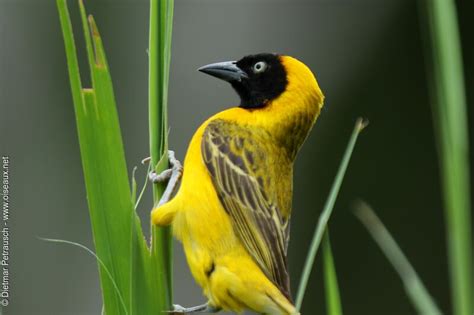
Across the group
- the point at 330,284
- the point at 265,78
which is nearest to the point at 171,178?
the point at 265,78

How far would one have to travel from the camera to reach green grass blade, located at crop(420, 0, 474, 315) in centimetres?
138

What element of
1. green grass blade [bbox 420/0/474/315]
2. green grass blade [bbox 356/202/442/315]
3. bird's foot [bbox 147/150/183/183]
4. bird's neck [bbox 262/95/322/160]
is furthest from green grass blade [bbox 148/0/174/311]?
bird's neck [bbox 262/95/322/160]

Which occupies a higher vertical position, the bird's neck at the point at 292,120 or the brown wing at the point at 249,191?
the bird's neck at the point at 292,120

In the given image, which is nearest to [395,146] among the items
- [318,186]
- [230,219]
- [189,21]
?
[318,186]

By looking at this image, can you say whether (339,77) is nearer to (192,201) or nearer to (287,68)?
(287,68)

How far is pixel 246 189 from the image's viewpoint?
2709mm

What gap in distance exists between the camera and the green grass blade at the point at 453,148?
4.53 ft

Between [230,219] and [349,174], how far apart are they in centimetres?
504

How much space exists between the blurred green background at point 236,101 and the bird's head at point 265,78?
1.88 metres

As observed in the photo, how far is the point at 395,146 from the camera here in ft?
25.4

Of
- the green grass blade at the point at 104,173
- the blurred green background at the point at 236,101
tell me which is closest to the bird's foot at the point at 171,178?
the green grass blade at the point at 104,173

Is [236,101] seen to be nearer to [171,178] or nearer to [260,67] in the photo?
[260,67]

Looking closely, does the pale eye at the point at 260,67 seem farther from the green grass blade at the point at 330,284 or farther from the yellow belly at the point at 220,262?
the green grass blade at the point at 330,284

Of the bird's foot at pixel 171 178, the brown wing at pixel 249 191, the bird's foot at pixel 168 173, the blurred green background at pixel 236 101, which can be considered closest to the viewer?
the bird's foot at pixel 168 173
